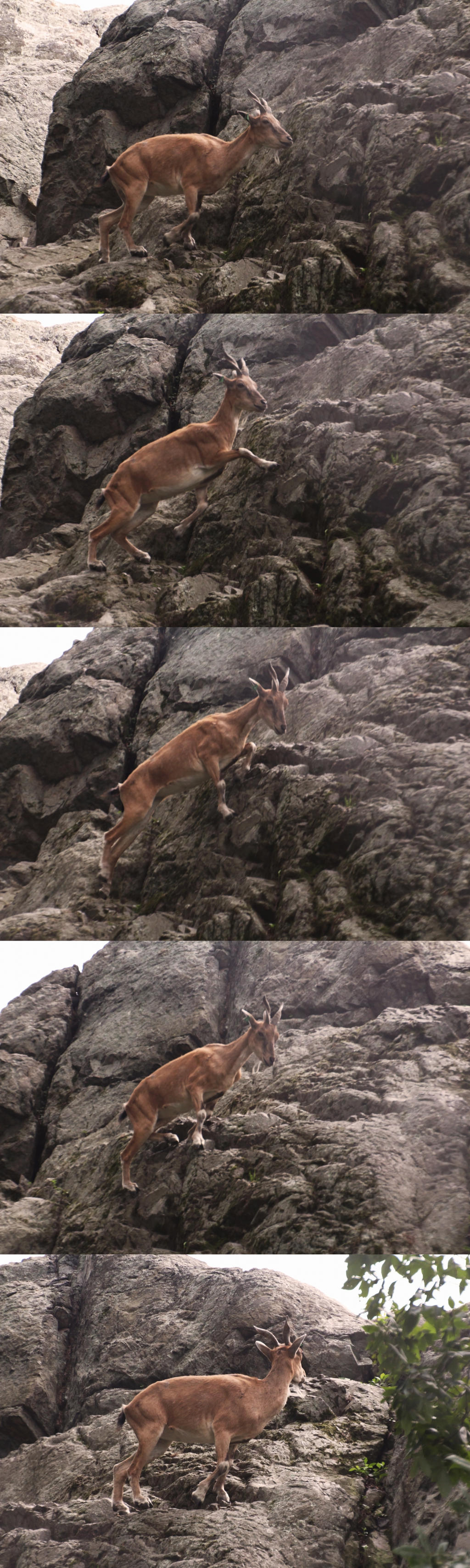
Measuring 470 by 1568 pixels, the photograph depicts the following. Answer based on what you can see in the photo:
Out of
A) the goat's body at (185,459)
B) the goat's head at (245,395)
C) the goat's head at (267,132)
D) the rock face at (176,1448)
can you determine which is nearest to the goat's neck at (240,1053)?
the rock face at (176,1448)

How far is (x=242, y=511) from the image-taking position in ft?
42.5

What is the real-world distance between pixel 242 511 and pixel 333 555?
4.53 feet

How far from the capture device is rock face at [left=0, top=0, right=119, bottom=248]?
20.9m

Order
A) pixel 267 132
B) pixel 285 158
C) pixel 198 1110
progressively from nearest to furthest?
pixel 198 1110 → pixel 267 132 → pixel 285 158

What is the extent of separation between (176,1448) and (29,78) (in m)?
22.1

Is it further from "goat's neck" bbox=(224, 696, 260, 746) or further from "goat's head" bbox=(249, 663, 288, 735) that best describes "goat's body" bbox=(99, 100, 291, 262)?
"goat's neck" bbox=(224, 696, 260, 746)

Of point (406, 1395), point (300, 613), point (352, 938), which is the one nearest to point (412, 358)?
point (300, 613)

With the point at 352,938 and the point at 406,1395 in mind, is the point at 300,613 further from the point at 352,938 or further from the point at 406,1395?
the point at 406,1395

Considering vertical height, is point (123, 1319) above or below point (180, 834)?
below

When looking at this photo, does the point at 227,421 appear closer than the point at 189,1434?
No

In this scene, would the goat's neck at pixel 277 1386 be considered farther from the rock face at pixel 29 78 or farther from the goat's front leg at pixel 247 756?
the rock face at pixel 29 78

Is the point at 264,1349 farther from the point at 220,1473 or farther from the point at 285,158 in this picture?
the point at 285,158

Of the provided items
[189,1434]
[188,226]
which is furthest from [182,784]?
[188,226]

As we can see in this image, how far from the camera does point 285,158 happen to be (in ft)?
51.5
